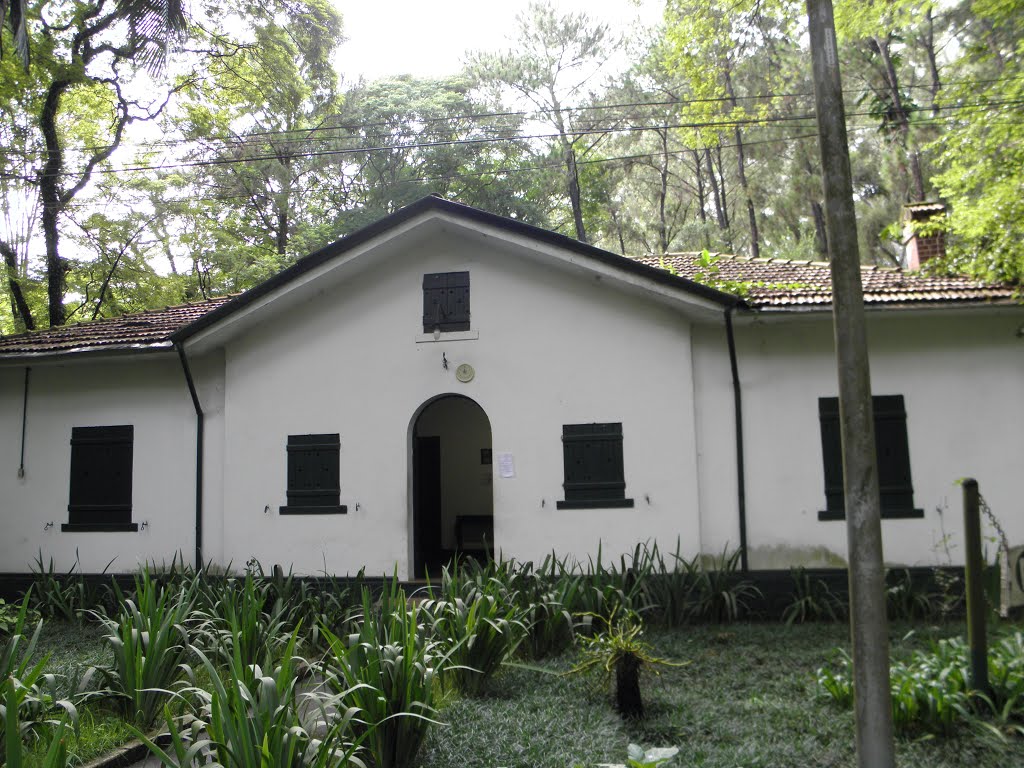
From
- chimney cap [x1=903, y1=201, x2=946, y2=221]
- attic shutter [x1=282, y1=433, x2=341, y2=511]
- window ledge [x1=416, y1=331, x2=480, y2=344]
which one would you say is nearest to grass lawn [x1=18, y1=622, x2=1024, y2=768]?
attic shutter [x1=282, y1=433, x2=341, y2=511]

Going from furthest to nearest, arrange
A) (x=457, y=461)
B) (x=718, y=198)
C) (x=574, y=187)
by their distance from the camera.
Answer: (x=718, y=198)
(x=574, y=187)
(x=457, y=461)

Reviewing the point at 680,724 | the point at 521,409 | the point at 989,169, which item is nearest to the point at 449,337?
the point at 521,409

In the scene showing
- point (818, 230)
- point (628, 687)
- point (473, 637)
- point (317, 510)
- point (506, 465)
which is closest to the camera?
point (628, 687)

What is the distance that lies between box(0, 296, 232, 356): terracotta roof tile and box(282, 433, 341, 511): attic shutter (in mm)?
2304

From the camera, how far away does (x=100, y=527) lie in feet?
38.8

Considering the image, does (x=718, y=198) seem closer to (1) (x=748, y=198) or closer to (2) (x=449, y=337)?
(1) (x=748, y=198)

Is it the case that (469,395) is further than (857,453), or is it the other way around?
(469,395)

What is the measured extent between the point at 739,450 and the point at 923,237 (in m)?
4.97

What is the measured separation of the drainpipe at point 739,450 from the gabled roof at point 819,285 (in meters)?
0.60

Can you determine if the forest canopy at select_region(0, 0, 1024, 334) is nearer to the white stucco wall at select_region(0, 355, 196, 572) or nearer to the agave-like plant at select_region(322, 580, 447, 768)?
the white stucco wall at select_region(0, 355, 196, 572)

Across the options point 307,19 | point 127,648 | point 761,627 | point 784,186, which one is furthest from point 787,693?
point 784,186

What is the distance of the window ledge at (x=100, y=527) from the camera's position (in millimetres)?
11734

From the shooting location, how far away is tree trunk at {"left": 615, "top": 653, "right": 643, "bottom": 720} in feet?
19.2

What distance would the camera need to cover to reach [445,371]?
10828 mm
